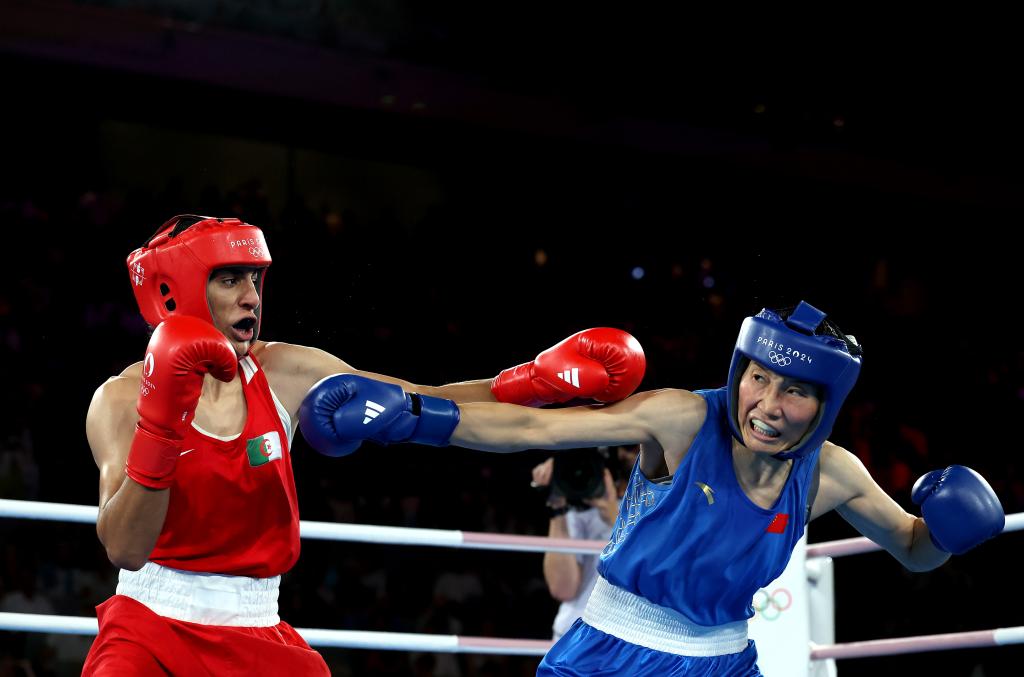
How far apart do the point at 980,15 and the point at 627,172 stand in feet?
10.8

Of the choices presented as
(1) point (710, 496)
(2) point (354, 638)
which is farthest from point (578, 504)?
(1) point (710, 496)

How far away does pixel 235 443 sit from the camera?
2.24 meters

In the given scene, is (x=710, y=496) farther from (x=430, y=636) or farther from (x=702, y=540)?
(x=430, y=636)

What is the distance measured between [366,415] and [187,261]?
0.56 metres

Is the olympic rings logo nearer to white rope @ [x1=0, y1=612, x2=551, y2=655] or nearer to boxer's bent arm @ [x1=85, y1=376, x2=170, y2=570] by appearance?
white rope @ [x1=0, y1=612, x2=551, y2=655]

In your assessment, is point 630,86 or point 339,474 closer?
point 339,474

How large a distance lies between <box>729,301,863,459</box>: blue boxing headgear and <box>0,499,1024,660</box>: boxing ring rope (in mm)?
678

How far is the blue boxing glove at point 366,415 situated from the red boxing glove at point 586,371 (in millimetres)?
319

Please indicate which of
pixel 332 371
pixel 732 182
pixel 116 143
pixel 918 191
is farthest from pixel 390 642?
pixel 918 191

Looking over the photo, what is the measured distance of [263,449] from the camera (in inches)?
88.7

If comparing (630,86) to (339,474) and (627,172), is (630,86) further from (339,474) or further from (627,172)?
(339,474)

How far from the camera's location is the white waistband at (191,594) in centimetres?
217

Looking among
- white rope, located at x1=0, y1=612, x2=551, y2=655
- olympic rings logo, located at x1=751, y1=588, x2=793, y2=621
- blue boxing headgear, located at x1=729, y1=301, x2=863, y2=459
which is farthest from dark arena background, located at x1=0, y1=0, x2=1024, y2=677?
blue boxing headgear, located at x1=729, y1=301, x2=863, y2=459

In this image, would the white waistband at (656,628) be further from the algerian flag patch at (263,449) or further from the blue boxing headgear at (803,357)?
the algerian flag patch at (263,449)
